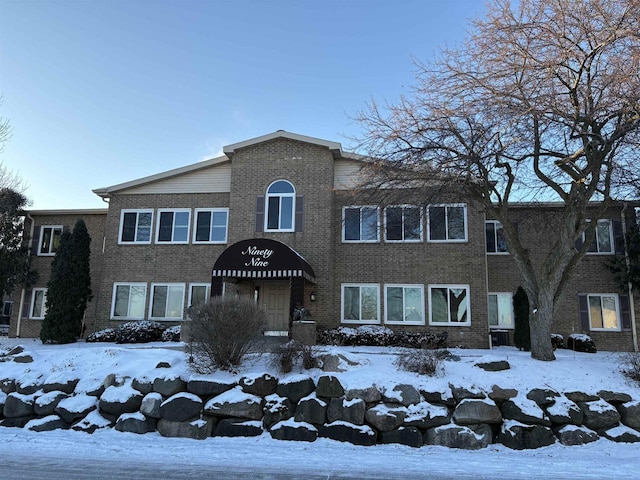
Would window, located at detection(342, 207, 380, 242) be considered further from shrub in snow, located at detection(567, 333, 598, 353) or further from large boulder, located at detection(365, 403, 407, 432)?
large boulder, located at detection(365, 403, 407, 432)

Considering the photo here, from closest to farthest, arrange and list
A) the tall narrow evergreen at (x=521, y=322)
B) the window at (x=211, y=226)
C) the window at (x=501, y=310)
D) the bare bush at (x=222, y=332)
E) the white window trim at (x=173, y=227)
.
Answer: the bare bush at (x=222, y=332)
the tall narrow evergreen at (x=521, y=322)
the window at (x=211, y=226)
the white window trim at (x=173, y=227)
the window at (x=501, y=310)

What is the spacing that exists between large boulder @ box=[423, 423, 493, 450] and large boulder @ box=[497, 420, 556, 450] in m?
0.27

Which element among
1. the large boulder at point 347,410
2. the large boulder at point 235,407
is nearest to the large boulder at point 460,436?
the large boulder at point 347,410

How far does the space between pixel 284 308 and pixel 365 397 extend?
33.2ft

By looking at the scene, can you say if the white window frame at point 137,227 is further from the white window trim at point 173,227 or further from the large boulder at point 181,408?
the large boulder at point 181,408

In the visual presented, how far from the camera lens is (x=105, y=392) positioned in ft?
31.7

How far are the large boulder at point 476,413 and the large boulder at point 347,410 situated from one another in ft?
5.78

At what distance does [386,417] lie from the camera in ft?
28.5

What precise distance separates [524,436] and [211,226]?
14862mm

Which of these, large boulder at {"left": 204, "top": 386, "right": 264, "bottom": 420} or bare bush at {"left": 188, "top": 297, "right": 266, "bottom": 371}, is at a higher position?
bare bush at {"left": 188, "top": 297, "right": 266, "bottom": 371}

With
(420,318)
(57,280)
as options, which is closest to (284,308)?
(420,318)

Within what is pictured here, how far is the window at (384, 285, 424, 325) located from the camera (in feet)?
60.0

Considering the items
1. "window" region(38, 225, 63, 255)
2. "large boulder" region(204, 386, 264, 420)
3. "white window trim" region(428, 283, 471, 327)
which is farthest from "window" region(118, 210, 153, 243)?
"large boulder" region(204, 386, 264, 420)

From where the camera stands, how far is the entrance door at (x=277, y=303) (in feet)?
61.5
